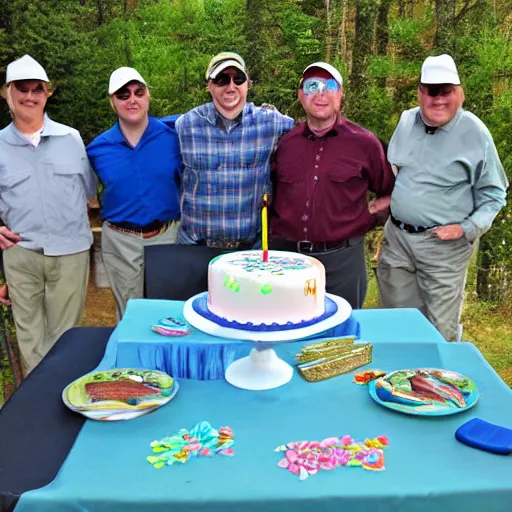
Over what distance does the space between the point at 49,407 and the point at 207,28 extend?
4.16 meters

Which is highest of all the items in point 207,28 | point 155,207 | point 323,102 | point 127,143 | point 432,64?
point 207,28

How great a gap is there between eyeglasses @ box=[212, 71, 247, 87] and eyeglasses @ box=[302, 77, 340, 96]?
0.32 metres

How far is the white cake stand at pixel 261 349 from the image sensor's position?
1565mm

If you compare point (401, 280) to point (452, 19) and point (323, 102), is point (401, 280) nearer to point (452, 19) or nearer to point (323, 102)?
point (323, 102)

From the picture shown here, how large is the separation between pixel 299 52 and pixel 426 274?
2.87m

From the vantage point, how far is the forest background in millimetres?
4840

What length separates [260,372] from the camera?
5.91 ft

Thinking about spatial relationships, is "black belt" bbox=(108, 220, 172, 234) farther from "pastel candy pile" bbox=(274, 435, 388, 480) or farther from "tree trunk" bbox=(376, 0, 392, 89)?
"tree trunk" bbox=(376, 0, 392, 89)

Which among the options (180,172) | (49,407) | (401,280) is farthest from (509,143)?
(49,407)

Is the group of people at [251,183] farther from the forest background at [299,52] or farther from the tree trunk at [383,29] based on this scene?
the tree trunk at [383,29]

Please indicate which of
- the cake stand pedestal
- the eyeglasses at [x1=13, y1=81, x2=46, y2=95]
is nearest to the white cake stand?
the cake stand pedestal

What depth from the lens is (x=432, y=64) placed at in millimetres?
2713

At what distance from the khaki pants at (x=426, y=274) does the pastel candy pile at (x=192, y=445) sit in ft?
5.48

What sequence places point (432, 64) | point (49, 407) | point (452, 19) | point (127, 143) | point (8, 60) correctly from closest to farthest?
point (49, 407) → point (432, 64) → point (127, 143) → point (8, 60) → point (452, 19)
